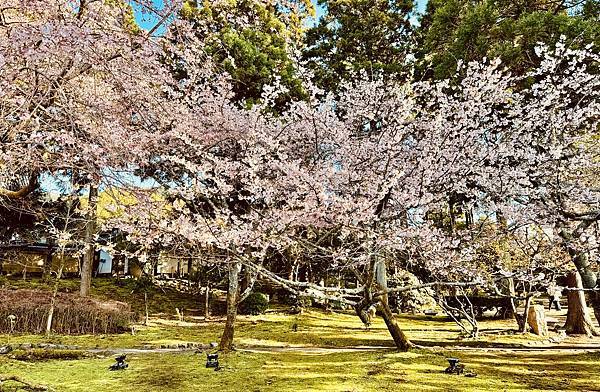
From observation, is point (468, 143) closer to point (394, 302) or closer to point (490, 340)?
point (490, 340)

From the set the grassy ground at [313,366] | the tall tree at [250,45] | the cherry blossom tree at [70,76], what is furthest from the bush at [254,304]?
the cherry blossom tree at [70,76]

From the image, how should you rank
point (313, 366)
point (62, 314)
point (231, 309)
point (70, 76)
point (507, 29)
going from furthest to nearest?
1. point (62, 314)
2. point (231, 309)
3. point (507, 29)
4. point (313, 366)
5. point (70, 76)

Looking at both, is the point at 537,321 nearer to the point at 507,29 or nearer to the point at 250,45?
the point at 507,29

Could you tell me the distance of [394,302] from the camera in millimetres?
17047

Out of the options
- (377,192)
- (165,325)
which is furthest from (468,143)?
(165,325)

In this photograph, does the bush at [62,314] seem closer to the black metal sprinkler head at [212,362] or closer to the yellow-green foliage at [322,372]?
the yellow-green foliage at [322,372]

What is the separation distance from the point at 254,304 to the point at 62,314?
20.3ft

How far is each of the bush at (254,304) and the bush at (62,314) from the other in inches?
177

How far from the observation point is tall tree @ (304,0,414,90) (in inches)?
392

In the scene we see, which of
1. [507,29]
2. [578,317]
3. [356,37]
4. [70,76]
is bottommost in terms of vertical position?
[578,317]

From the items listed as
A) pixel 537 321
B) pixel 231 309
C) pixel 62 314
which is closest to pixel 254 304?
pixel 62 314

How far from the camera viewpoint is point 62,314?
1119cm

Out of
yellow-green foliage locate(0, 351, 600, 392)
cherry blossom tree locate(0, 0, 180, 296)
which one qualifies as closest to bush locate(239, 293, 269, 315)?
yellow-green foliage locate(0, 351, 600, 392)

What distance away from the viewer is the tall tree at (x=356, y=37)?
9.97m
